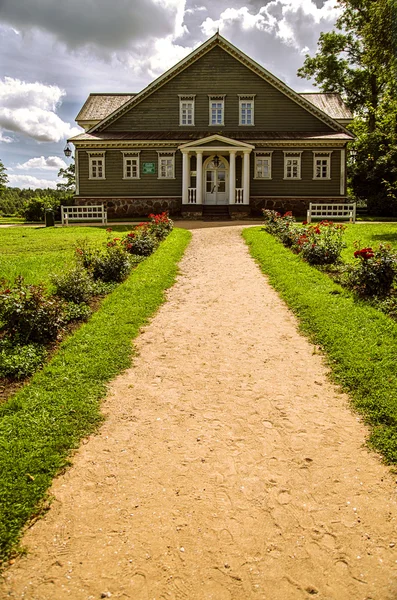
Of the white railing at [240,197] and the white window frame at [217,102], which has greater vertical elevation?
the white window frame at [217,102]

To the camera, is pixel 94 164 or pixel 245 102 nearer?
pixel 94 164

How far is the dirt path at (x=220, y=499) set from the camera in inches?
114

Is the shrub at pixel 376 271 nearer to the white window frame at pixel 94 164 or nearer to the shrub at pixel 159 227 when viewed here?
the shrub at pixel 159 227

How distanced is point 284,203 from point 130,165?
30.7ft

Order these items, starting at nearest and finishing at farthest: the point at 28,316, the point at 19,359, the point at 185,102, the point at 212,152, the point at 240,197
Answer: the point at 19,359, the point at 28,316, the point at 240,197, the point at 212,152, the point at 185,102

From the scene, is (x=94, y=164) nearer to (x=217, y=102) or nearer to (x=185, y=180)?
(x=185, y=180)

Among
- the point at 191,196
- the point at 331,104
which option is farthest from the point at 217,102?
the point at 331,104

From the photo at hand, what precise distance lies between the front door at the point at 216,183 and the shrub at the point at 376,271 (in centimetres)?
1932

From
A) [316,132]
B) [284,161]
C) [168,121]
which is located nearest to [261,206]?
[284,161]

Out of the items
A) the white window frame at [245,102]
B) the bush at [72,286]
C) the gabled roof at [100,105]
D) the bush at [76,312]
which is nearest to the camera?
the bush at [76,312]

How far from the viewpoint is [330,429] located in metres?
4.64

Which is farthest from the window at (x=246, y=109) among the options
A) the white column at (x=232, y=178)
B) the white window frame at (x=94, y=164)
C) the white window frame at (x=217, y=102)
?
the white window frame at (x=94, y=164)

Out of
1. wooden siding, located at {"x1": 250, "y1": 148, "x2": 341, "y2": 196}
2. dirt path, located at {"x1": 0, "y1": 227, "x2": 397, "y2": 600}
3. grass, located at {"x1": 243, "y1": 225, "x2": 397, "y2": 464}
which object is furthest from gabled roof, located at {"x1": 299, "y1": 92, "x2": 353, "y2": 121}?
dirt path, located at {"x1": 0, "y1": 227, "x2": 397, "y2": 600}

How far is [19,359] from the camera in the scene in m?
5.95
